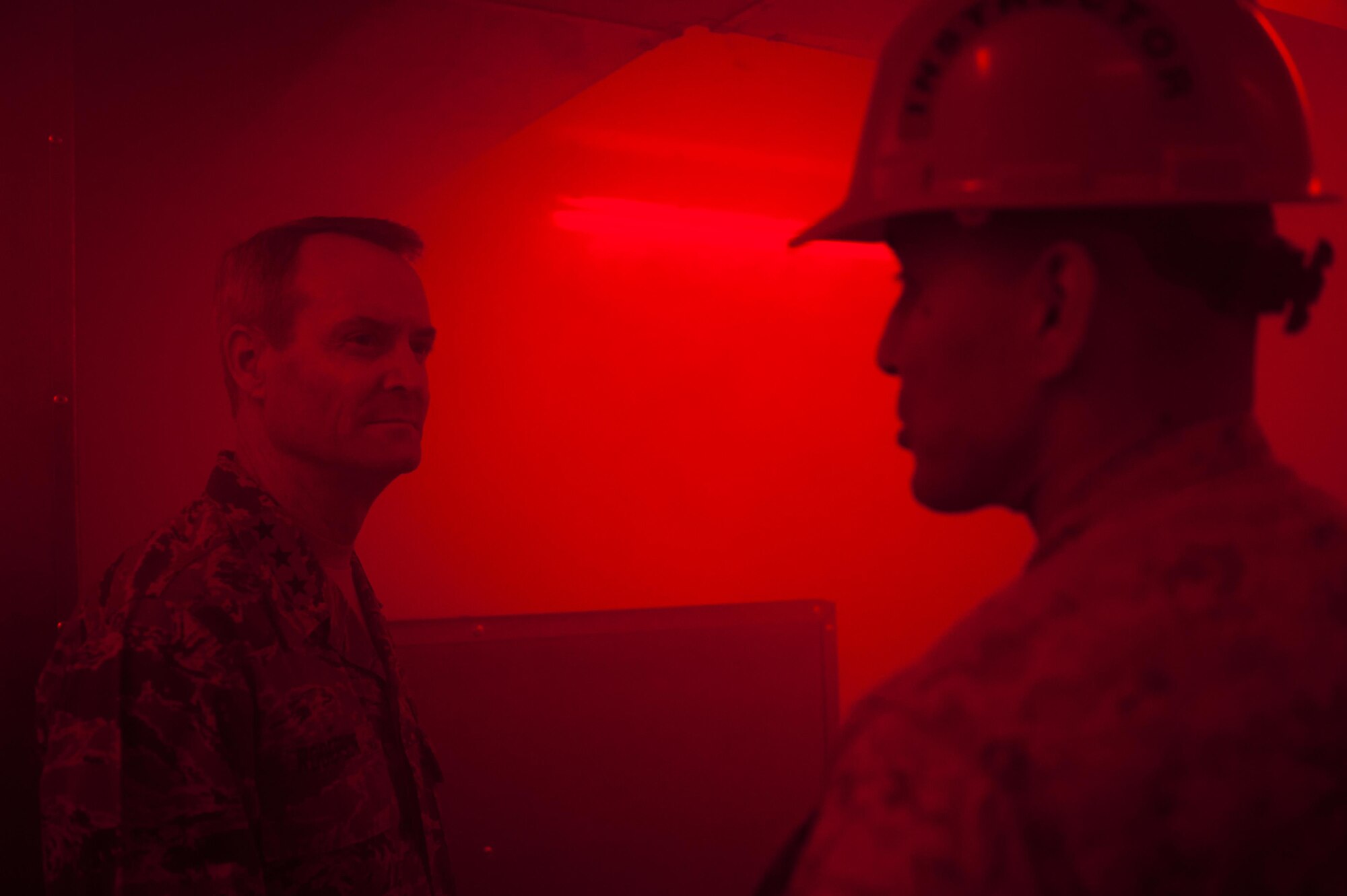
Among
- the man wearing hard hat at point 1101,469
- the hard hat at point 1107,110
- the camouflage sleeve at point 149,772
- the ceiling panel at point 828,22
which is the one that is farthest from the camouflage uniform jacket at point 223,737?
the ceiling panel at point 828,22

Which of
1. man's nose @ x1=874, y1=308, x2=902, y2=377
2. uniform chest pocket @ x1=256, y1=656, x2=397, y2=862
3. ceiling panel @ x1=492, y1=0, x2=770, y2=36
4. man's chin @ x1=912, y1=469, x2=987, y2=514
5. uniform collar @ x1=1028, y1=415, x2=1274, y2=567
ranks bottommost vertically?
uniform chest pocket @ x1=256, y1=656, x2=397, y2=862

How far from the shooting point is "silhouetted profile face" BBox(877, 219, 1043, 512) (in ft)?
2.42

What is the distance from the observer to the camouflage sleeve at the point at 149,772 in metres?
1.10

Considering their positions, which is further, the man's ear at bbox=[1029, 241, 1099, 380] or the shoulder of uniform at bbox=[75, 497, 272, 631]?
the shoulder of uniform at bbox=[75, 497, 272, 631]

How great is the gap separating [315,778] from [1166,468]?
89cm

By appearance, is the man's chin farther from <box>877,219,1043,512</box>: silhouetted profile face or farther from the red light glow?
the red light glow

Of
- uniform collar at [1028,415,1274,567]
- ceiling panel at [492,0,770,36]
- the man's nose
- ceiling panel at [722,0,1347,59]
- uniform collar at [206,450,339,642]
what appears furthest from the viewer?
ceiling panel at [722,0,1347,59]

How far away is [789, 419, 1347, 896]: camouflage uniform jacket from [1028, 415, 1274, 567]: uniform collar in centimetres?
5

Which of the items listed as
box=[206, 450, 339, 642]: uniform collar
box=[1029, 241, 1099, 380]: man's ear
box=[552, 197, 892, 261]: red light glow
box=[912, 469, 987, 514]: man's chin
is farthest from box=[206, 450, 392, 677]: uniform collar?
box=[1029, 241, 1099, 380]: man's ear

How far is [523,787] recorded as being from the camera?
5.51 ft

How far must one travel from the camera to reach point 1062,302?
0.71 meters

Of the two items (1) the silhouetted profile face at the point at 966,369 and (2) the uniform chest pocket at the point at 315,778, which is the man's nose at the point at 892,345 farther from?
(2) the uniform chest pocket at the point at 315,778

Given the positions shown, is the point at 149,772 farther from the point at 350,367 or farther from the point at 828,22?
the point at 828,22

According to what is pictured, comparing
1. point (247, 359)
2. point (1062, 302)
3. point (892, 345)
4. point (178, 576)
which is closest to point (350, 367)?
point (247, 359)
